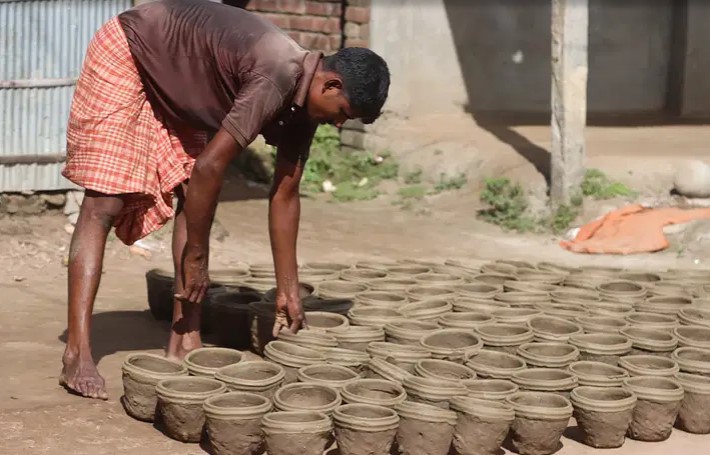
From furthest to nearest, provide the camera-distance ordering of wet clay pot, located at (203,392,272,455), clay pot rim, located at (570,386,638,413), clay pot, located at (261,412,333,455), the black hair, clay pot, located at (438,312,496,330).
Answer: 1. clay pot, located at (438,312,496,330)
2. clay pot rim, located at (570,386,638,413)
3. the black hair
4. wet clay pot, located at (203,392,272,455)
5. clay pot, located at (261,412,333,455)

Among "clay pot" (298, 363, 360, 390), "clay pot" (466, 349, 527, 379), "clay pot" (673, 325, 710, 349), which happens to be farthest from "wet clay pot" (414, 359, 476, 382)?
"clay pot" (673, 325, 710, 349)

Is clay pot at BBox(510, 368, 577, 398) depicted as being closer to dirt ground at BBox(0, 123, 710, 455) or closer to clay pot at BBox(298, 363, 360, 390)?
dirt ground at BBox(0, 123, 710, 455)

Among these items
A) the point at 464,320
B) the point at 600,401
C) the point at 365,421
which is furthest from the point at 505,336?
the point at 365,421

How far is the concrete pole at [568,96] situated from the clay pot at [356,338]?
4.28 meters

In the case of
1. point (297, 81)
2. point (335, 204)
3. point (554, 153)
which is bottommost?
point (335, 204)

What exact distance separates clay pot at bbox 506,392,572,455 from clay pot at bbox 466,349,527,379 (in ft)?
0.87

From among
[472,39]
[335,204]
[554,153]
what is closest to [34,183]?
[335,204]

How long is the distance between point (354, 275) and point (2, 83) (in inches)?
106

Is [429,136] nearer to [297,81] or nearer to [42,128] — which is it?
[42,128]

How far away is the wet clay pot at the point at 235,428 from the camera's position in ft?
13.2

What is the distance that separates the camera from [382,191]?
10281mm

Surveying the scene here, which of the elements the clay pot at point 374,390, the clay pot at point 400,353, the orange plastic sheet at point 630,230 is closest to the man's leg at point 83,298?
the clay pot at point 374,390

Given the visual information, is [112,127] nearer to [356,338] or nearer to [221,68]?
[221,68]

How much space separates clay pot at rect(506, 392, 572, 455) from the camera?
422cm
